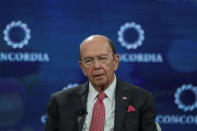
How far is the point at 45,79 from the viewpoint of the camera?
313 centimetres

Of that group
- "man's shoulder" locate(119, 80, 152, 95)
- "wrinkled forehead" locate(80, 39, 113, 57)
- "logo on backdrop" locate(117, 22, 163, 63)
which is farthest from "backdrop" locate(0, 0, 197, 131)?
"wrinkled forehead" locate(80, 39, 113, 57)

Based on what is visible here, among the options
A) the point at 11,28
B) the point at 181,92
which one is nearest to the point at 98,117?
the point at 181,92

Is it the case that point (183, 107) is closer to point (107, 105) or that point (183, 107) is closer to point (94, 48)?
point (107, 105)

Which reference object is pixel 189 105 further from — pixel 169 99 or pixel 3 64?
pixel 3 64

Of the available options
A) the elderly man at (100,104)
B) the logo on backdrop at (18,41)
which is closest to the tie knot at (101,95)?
the elderly man at (100,104)

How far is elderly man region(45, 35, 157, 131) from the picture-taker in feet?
5.58

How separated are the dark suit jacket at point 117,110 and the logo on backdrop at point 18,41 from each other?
4.39 ft

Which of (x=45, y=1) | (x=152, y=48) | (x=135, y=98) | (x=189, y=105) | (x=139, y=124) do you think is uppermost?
(x=45, y=1)

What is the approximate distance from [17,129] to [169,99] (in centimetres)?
152

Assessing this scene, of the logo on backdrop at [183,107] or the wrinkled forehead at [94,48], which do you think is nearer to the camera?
the wrinkled forehead at [94,48]

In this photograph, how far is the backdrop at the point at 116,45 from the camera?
3.09 meters

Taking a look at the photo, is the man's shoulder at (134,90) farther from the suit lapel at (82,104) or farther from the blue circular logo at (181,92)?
the blue circular logo at (181,92)

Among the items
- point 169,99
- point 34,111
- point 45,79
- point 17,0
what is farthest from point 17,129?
point 169,99

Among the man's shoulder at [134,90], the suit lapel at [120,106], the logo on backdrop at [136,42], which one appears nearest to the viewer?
the suit lapel at [120,106]
